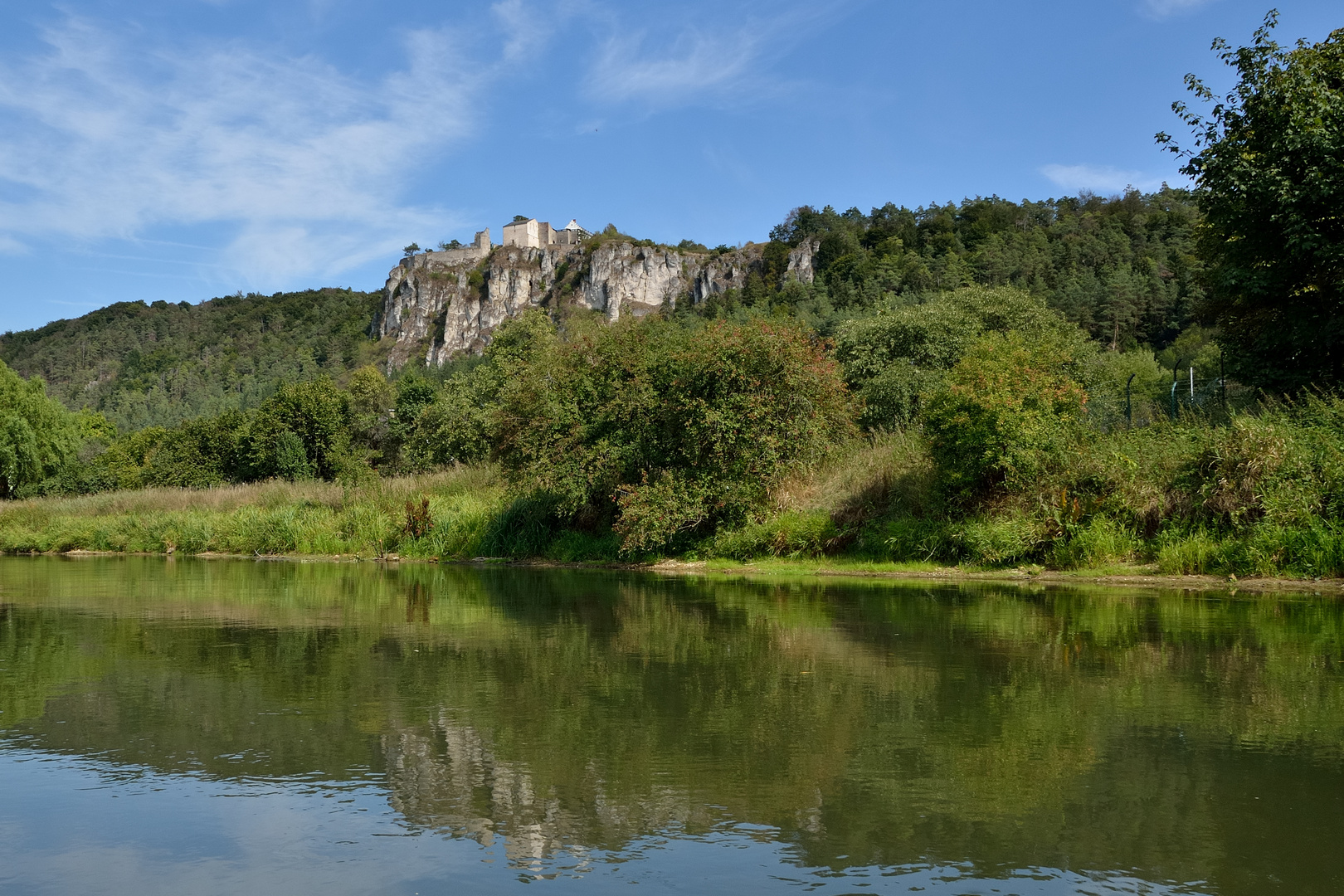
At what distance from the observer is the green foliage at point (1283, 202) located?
67.7ft

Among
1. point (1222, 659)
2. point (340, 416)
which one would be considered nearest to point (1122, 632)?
point (1222, 659)

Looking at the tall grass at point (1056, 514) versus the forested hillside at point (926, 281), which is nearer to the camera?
the tall grass at point (1056, 514)

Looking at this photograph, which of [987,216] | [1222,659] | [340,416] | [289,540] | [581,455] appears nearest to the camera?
[1222,659]

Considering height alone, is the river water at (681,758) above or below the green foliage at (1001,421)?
below

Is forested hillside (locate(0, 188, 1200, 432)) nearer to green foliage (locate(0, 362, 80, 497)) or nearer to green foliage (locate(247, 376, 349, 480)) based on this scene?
green foliage (locate(247, 376, 349, 480))

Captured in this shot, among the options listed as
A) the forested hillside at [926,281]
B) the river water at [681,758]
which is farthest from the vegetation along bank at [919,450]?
the forested hillside at [926,281]

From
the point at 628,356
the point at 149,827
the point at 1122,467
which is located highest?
the point at 628,356

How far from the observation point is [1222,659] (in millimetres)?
10359

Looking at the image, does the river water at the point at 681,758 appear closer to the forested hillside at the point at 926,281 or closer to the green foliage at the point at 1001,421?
the green foliage at the point at 1001,421

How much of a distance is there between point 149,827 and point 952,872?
438 centimetres

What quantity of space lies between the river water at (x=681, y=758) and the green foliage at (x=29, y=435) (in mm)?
50184

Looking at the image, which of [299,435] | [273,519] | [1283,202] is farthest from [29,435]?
[1283,202]

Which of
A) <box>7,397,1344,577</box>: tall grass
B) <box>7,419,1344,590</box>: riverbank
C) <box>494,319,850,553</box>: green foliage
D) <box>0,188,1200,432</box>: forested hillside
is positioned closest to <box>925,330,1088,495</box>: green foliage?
<box>7,397,1344,577</box>: tall grass

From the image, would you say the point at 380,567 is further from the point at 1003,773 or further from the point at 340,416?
the point at 340,416
